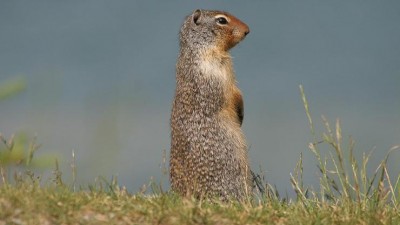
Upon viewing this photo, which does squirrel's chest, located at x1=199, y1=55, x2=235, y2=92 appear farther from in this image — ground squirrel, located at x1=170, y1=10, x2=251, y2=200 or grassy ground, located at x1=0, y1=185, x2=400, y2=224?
grassy ground, located at x1=0, y1=185, x2=400, y2=224

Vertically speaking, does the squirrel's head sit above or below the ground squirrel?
above

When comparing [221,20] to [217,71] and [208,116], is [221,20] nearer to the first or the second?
[217,71]

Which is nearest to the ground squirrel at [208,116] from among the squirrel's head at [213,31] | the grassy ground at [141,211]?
the squirrel's head at [213,31]

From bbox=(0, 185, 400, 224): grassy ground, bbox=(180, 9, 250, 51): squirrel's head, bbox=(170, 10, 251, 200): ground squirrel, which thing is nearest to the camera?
bbox=(0, 185, 400, 224): grassy ground

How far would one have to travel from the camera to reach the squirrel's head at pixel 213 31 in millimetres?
8929

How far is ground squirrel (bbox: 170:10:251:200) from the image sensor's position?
8148 mm

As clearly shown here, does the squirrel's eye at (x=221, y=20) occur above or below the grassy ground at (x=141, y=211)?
above

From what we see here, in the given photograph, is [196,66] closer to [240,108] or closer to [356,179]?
[240,108]

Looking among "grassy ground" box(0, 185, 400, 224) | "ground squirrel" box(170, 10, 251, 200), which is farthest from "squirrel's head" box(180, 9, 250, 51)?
"grassy ground" box(0, 185, 400, 224)

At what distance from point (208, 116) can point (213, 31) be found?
4.25ft

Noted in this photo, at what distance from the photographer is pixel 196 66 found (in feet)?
28.4

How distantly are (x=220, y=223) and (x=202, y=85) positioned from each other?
3.16 metres

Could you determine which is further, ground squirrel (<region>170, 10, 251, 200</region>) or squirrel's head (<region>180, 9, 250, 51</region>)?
squirrel's head (<region>180, 9, 250, 51</region>)

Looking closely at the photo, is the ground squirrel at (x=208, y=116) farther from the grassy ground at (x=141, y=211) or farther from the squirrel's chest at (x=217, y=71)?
the grassy ground at (x=141, y=211)
